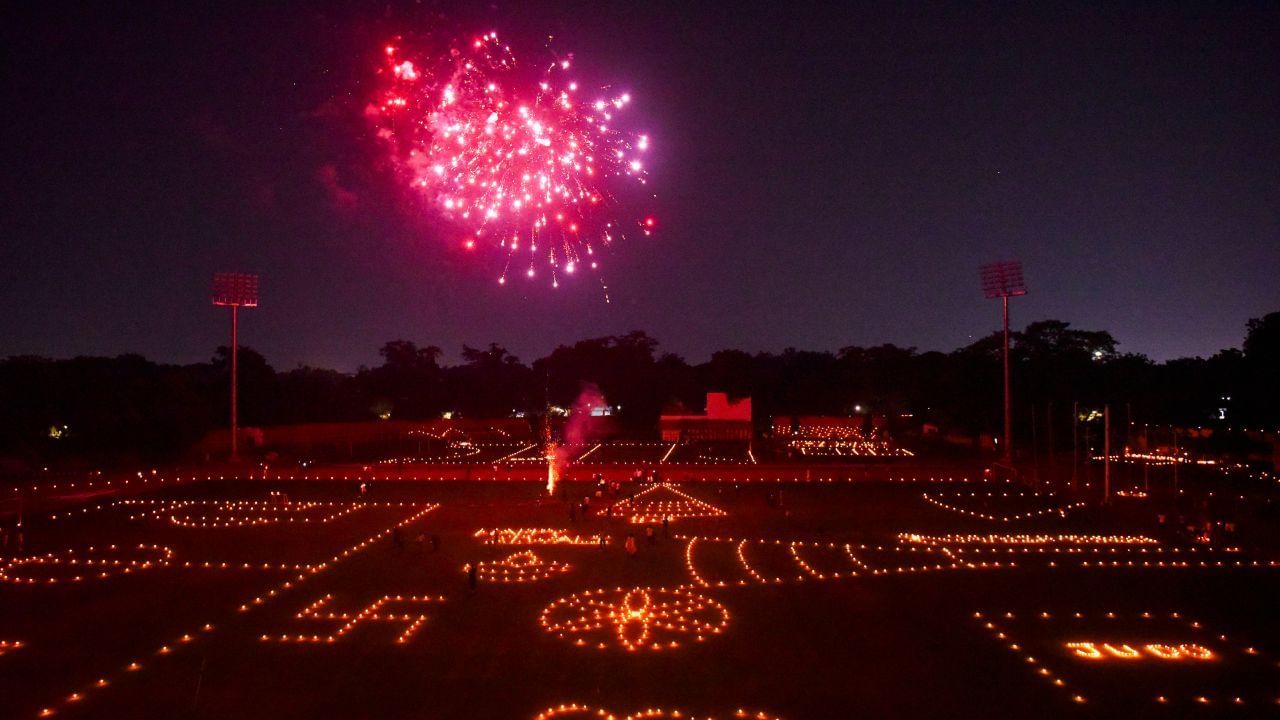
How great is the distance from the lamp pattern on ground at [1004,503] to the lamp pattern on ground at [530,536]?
10208 mm

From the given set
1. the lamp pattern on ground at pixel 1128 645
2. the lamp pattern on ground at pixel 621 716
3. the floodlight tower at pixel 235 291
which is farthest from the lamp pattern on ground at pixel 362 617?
the floodlight tower at pixel 235 291

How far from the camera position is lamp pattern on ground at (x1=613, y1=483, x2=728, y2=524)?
21.9 metres

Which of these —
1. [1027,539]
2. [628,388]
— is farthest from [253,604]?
[628,388]

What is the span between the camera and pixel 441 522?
69.9 ft

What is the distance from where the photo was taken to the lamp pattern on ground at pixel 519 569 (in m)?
14.9

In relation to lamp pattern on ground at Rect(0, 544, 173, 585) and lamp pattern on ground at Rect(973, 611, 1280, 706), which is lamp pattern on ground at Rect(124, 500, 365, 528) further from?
lamp pattern on ground at Rect(973, 611, 1280, 706)

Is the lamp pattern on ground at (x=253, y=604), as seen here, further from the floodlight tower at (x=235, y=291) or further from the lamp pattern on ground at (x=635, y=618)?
the floodlight tower at (x=235, y=291)

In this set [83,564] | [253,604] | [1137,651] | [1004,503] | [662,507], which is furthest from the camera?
[1004,503]

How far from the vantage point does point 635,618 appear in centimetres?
1226

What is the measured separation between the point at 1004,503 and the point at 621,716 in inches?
731

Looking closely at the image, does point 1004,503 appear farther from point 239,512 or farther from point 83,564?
point 83,564

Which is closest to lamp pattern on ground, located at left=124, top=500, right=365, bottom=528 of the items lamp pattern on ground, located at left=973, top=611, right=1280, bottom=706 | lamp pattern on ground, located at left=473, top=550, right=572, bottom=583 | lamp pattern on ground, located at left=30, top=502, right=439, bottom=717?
lamp pattern on ground, located at left=30, top=502, right=439, bottom=717

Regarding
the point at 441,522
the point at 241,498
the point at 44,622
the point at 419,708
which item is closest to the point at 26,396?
the point at 241,498

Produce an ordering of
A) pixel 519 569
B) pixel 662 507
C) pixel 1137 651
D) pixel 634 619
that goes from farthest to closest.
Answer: pixel 662 507
pixel 519 569
pixel 634 619
pixel 1137 651
